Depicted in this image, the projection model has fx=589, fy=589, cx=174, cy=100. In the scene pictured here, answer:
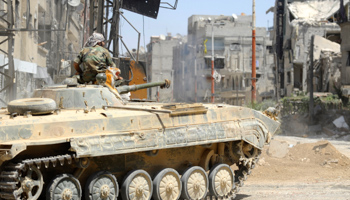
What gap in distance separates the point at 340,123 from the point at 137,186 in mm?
21666

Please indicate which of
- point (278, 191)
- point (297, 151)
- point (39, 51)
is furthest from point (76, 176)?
point (39, 51)

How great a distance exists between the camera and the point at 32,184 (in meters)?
7.60

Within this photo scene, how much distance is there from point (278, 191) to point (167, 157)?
122 inches

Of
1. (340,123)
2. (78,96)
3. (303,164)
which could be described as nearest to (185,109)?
(78,96)

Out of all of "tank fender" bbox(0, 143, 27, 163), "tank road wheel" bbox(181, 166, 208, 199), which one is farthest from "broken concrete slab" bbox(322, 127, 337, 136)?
"tank fender" bbox(0, 143, 27, 163)

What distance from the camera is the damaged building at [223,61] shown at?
200 feet

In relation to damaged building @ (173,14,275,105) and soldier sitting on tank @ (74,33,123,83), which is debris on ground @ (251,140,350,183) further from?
damaged building @ (173,14,275,105)

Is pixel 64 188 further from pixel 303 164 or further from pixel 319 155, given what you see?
pixel 319 155

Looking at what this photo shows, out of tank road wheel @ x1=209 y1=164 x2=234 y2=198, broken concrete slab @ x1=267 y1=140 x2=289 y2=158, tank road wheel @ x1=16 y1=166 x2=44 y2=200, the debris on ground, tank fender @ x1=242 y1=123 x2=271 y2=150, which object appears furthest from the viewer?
broken concrete slab @ x1=267 y1=140 x2=289 y2=158

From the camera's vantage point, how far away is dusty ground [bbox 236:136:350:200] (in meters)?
11.8

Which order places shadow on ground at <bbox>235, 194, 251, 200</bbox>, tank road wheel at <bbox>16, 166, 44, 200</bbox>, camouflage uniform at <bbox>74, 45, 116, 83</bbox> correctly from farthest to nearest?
shadow on ground at <bbox>235, 194, 251, 200</bbox> < camouflage uniform at <bbox>74, 45, 116, 83</bbox> < tank road wheel at <bbox>16, 166, 44, 200</bbox>

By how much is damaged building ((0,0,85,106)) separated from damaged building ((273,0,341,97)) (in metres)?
17.1

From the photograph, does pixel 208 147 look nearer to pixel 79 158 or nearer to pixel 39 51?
pixel 79 158

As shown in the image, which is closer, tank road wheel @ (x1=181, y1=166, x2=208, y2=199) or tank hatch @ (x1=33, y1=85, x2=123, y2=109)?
tank hatch @ (x1=33, y1=85, x2=123, y2=109)
